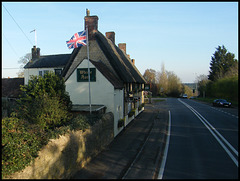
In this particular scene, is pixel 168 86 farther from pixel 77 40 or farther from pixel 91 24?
pixel 77 40

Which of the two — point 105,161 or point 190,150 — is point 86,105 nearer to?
point 105,161

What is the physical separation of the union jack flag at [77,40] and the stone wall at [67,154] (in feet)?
18.9

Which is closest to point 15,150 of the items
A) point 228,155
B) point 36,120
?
point 36,120

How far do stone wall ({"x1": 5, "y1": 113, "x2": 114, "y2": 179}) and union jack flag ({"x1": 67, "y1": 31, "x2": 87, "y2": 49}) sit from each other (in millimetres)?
5768

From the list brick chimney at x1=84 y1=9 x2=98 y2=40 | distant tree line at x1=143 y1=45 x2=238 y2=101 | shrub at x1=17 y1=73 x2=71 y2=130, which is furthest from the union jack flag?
distant tree line at x1=143 y1=45 x2=238 y2=101

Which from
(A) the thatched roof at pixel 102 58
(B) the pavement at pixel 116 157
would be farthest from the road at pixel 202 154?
(A) the thatched roof at pixel 102 58

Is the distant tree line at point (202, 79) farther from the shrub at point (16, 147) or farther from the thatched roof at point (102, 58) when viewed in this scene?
the shrub at point (16, 147)

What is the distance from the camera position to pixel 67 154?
855cm

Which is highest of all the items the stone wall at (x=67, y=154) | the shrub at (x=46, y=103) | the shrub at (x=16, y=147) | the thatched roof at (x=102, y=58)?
the thatched roof at (x=102, y=58)

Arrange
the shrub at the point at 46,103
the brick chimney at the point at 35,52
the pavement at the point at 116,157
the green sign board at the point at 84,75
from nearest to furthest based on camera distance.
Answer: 1. the pavement at the point at 116,157
2. the shrub at the point at 46,103
3. the green sign board at the point at 84,75
4. the brick chimney at the point at 35,52

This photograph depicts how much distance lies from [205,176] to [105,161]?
5.11m

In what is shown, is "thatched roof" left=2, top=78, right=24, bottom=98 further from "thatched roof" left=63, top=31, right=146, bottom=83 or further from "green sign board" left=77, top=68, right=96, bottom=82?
"green sign board" left=77, top=68, right=96, bottom=82

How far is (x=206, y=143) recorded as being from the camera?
1419 cm

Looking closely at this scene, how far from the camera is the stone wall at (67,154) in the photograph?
6613 mm
